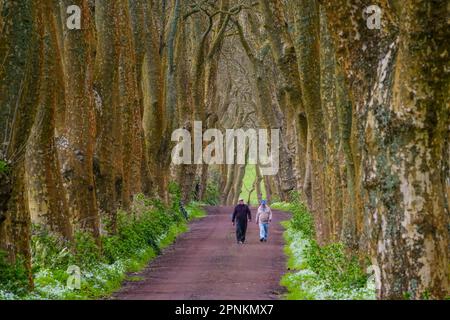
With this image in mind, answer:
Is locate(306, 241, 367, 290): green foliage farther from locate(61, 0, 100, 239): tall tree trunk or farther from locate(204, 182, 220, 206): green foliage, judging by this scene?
locate(204, 182, 220, 206): green foliage

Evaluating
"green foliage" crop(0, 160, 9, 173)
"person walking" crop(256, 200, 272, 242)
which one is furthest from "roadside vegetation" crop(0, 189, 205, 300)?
"person walking" crop(256, 200, 272, 242)

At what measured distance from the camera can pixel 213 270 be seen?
71.1 feet

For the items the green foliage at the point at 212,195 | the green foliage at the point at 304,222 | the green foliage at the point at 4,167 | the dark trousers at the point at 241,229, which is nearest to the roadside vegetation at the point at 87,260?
the green foliage at the point at 4,167

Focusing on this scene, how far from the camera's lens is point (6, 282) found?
44.3ft

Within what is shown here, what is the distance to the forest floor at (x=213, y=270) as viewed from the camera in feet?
56.2

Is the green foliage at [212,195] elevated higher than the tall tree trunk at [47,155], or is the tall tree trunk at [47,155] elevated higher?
the tall tree trunk at [47,155]

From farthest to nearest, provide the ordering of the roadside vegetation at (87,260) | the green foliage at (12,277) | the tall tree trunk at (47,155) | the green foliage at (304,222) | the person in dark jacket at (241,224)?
the person in dark jacket at (241,224)
the green foliage at (304,222)
the tall tree trunk at (47,155)
the roadside vegetation at (87,260)
the green foliage at (12,277)

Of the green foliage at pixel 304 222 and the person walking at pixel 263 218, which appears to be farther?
the person walking at pixel 263 218

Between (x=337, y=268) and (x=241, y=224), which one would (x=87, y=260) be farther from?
(x=241, y=224)

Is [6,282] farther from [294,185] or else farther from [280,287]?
[294,185]

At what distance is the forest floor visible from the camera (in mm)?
17125

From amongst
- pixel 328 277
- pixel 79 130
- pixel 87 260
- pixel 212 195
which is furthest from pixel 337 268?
pixel 212 195

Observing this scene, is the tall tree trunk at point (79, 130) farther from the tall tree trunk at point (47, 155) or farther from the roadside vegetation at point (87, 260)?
the tall tree trunk at point (47, 155)

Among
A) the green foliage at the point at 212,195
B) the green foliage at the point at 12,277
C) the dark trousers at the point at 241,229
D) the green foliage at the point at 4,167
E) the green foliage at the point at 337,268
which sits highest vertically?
the green foliage at the point at 4,167
